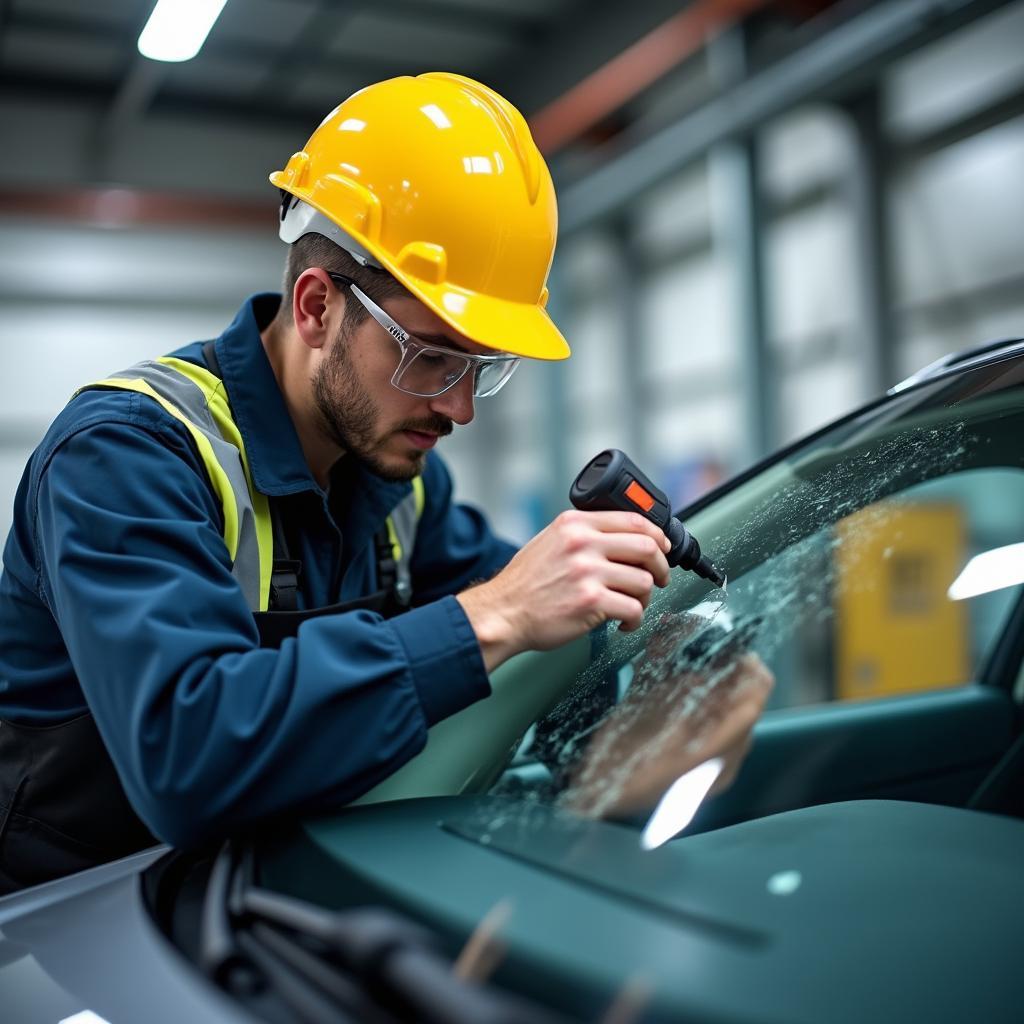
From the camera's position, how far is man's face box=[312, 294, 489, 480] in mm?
1337

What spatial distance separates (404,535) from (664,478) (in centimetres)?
482

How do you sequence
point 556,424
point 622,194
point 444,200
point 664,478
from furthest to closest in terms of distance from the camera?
point 556,424 < point 664,478 < point 622,194 < point 444,200

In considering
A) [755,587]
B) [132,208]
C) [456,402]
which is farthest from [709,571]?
[132,208]

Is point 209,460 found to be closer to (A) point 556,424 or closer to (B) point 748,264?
(B) point 748,264

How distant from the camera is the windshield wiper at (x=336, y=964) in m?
0.57

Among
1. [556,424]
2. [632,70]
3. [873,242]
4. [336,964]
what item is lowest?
[336,964]

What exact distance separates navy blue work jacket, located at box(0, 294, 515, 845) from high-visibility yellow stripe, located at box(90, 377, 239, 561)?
0.01 m

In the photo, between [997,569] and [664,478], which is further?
[664,478]

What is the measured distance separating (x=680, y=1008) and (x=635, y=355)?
6.40 meters

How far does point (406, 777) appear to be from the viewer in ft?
3.50

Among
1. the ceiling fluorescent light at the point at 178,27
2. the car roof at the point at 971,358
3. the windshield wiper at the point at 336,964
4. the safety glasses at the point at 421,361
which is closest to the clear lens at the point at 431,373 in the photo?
the safety glasses at the point at 421,361

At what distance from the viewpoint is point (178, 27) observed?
3.89 meters

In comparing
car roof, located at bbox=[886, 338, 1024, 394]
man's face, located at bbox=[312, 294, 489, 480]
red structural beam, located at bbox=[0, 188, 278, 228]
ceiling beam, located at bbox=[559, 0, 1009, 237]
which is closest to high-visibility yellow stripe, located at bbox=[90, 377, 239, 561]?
man's face, located at bbox=[312, 294, 489, 480]

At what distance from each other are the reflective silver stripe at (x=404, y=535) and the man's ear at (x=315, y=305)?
327mm
